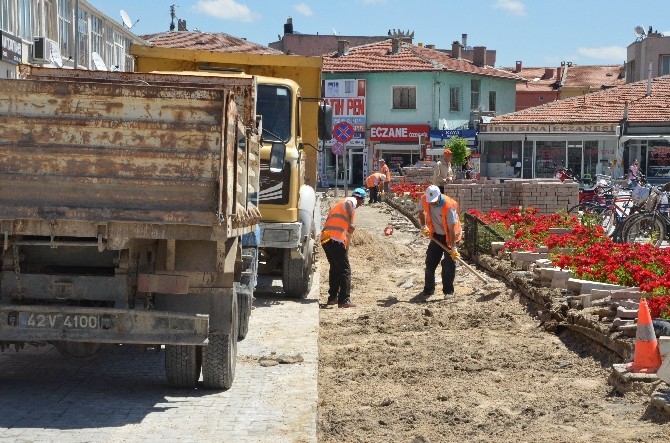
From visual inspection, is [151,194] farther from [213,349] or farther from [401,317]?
[401,317]

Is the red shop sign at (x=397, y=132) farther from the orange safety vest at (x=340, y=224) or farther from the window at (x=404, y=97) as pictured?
the orange safety vest at (x=340, y=224)

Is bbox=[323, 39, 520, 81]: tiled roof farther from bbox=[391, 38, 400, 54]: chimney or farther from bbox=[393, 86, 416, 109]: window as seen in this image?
bbox=[393, 86, 416, 109]: window

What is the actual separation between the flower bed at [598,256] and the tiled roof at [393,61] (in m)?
40.5

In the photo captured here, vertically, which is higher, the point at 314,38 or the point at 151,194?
the point at 314,38

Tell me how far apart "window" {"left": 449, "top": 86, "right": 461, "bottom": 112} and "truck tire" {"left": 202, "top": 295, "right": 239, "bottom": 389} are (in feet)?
171

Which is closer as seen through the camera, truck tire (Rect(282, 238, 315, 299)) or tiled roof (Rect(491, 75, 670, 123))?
truck tire (Rect(282, 238, 315, 299))

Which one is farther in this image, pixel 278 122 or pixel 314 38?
pixel 314 38

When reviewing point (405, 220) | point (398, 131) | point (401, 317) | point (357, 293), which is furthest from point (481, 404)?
point (398, 131)

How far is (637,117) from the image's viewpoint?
151ft

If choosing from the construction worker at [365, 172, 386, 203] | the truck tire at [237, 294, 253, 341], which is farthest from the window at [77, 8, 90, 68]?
the truck tire at [237, 294, 253, 341]

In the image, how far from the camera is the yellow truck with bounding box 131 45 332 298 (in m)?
13.8

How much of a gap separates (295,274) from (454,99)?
4698 cm

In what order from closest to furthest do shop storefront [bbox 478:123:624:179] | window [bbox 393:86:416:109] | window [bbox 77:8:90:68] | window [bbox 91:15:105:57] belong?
window [bbox 77:8:90:68] → window [bbox 91:15:105:57] → shop storefront [bbox 478:123:624:179] → window [bbox 393:86:416:109]

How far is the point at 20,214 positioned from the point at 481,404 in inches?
141
